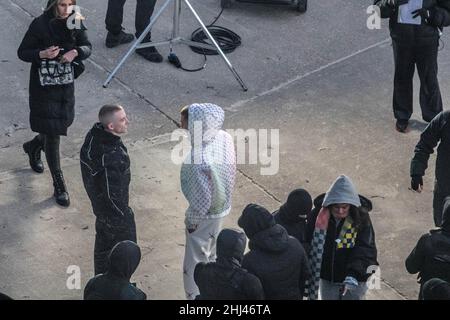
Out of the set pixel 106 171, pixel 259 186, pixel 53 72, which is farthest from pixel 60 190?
pixel 259 186

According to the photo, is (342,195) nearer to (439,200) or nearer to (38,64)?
(439,200)

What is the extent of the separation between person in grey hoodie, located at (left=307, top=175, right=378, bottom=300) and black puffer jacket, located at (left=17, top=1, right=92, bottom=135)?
9.17ft

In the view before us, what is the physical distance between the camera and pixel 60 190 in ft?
29.9

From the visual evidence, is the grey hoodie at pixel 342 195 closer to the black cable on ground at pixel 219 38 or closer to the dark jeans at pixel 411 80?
the dark jeans at pixel 411 80

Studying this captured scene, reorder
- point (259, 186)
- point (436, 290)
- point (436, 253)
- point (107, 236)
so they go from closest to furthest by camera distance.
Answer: point (436, 290) → point (436, 253) → point (107, 236) → point (259, 186)

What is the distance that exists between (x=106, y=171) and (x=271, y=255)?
150 cm

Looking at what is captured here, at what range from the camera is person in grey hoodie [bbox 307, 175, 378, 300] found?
693 centimetres

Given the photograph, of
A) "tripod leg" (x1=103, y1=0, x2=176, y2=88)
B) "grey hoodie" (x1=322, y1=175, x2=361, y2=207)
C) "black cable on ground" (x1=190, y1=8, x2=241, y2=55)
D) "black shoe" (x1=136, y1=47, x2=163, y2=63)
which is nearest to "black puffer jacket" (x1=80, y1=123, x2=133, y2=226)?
"grey hoodie" (x1=322, y1=175, x2=361, y2=207)

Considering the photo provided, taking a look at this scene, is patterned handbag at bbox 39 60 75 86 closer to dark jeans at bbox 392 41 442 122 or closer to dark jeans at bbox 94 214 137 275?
dark jeans at bbox 94 214 137 275

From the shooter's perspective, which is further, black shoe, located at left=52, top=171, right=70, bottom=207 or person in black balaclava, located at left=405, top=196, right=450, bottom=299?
black shoe, located at left=52, top=171, right=70, bottom=207

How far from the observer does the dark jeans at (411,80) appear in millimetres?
10180

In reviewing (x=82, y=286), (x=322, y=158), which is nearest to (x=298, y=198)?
(x=82, y=286)

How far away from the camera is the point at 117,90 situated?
10977 millimetres
